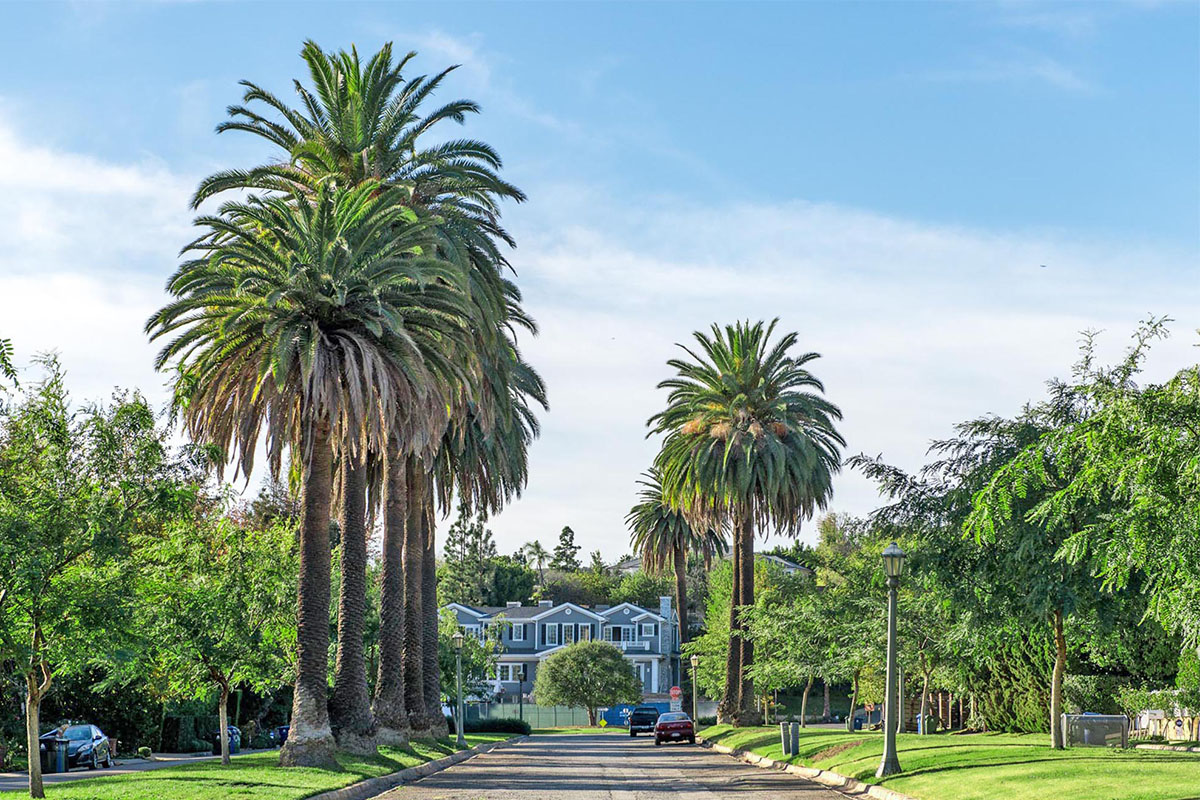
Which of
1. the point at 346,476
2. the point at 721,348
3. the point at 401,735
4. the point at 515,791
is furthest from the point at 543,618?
the point at 515,791

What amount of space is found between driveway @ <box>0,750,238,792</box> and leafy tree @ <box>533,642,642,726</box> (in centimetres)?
4819

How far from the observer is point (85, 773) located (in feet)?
102

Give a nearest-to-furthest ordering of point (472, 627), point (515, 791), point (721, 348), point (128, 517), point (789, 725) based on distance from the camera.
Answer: point (128, 517), point (515, 791), point (789, 725), point (721, 348), point (472, 627)

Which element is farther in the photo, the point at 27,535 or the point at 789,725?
the point at 789,725

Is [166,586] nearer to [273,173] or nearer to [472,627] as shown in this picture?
[273,173]

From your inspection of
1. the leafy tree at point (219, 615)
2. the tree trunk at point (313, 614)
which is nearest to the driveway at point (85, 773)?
the leafy tree at point (219, 615)

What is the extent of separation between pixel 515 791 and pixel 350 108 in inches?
640

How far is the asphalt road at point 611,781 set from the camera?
22719 mm

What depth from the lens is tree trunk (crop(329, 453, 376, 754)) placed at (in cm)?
3086

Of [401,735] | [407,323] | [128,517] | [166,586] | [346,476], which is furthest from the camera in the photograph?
[401,735]

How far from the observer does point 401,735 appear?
37.4 meters

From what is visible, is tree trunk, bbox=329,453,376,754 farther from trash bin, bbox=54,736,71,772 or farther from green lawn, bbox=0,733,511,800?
trash bin, bbox=54,736,71,772

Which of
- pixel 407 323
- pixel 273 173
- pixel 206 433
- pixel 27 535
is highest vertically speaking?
pixel 273 173

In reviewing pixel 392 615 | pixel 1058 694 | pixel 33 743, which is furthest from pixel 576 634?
pixel 33 743
